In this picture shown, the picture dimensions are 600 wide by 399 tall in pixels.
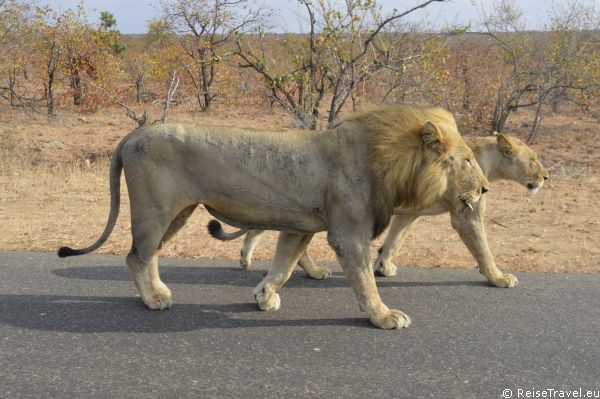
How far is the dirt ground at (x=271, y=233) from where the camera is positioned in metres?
6.37

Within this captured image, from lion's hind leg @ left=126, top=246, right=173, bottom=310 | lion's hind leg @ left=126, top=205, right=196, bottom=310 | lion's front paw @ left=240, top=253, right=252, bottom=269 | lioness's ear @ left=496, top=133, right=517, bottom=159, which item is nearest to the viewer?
lion's hind leg @ left=126, top=205, right=196, bottom=310

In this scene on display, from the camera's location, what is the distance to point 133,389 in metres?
3.16

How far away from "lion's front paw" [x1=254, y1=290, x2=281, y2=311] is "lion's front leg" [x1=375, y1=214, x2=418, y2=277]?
53.3 inches

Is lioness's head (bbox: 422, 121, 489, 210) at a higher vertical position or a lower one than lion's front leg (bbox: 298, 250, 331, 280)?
higher

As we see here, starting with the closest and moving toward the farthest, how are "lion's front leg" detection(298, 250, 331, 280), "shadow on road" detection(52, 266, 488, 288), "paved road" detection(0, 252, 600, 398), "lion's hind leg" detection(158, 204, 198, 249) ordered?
"paved road" detection(0, 252, 600, 398)
"lion's hind leg" detection(158, 204, 198, 249)
"shadow on road" detection(52, 266, 488, 288)
"lion's front leg" detection(298, 250, 331, 280)

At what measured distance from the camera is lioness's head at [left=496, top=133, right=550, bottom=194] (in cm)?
588

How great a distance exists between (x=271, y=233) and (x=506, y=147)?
292cm

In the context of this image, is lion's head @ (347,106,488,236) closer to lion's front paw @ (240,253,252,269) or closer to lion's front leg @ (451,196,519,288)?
lion's front leg @ (451,196,519,288)

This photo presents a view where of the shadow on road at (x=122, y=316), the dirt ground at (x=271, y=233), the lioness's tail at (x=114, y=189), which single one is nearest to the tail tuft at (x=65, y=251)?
the lioness's tail at (x=114, y=189)

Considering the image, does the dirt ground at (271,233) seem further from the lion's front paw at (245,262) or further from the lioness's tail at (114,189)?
the lioness's tail at (114,189)

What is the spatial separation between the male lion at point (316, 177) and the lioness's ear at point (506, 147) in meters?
1.69

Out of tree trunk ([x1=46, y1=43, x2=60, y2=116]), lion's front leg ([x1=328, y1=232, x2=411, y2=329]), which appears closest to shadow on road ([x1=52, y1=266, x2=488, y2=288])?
lion's front leg ([x1=328, y1=232, x2=411, y2=329])

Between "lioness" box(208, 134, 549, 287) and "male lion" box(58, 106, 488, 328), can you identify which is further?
"lioness" box(208, 134, 549, 287)

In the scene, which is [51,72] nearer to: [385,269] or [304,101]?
[304,101]
